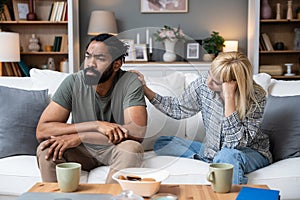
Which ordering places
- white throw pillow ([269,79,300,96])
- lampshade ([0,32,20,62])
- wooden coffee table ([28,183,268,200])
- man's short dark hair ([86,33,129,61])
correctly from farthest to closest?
lampshade ([0,32,20,62]) < white throw pillow ([269,79,300,96]) < man's short dark hair ([86,33,129,61]) < wooden coffee table ([28,183,268,200])

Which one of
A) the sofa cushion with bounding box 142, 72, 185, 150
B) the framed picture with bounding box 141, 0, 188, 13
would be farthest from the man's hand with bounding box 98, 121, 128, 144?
the framed picture with bounding box 141, 0, 188, 13

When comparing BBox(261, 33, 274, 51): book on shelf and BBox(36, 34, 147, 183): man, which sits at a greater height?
BBox(261, 33, 274, 51): book on shelf

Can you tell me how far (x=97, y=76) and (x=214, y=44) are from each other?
3.18 m

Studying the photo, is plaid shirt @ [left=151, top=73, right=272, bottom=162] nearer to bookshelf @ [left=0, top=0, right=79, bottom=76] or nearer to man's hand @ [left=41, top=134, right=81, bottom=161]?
man's hand @ [left=41, top=134, right=81, bottom=161]

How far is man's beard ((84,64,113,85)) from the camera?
1.87 m

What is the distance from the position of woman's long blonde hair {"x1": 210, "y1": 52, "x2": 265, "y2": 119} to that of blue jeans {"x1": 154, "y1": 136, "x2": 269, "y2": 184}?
0.19 m

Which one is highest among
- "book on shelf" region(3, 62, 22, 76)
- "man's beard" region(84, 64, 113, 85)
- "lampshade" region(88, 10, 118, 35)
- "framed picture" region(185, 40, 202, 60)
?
"lampshade" region(88, 10, 118, 35)

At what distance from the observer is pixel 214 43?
493 centimetres

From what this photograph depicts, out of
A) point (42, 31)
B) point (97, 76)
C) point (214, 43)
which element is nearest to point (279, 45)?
point (214, 43)

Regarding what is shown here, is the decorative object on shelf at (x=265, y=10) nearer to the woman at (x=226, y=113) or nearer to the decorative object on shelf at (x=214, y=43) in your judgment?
the decorative object on shelf at (x=214, y=43)

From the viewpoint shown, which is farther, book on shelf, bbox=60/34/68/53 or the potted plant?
book on shelf, bbox=60/34/68/53

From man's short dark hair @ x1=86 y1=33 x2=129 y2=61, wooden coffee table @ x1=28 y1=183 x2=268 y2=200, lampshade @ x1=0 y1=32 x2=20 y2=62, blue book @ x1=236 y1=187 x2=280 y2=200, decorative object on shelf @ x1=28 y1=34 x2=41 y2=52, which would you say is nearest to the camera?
blue book @ x1=236 y1=187 x2=280 y2=200

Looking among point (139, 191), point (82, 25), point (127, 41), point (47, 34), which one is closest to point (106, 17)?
point (82, 25)

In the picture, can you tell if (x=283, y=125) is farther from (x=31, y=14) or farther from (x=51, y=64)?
(x=31, y=14)
